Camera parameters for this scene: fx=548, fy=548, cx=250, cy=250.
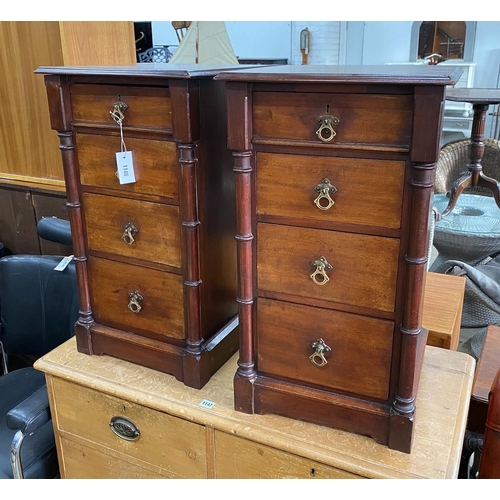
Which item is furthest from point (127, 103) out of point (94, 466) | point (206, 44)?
point (206, 44)

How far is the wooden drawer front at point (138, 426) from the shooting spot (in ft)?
4.03

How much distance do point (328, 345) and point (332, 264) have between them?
0.17 meters

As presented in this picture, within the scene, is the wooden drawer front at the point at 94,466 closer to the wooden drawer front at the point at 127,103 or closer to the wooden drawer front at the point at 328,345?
the wooden drawer front at the point at 328,345

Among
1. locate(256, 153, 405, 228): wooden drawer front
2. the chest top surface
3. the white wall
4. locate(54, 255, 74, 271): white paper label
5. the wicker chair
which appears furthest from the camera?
the white wall

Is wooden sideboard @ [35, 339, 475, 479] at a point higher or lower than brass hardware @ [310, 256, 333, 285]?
lower

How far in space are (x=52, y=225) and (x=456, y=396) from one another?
1325mm

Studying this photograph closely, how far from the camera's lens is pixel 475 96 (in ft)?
5.99

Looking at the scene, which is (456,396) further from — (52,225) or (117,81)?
(52,225)

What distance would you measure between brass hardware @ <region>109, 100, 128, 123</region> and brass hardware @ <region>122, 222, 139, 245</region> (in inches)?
9.2

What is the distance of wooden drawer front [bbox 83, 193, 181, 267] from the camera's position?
3.94 feet

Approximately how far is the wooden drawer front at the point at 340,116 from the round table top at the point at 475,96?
35.2 inches

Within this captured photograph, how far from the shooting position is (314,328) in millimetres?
1082

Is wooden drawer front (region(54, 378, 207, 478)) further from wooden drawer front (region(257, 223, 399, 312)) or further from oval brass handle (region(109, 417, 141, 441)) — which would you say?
wooden drawer front (region(257, 223, 399, 312))

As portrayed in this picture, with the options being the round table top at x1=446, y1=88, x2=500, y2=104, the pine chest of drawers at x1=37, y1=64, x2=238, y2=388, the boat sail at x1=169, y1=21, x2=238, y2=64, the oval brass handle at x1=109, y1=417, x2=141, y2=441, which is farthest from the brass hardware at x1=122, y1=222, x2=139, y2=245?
the boat sail at x1=169, y1=21, x2=238, y2=64
